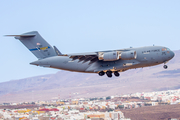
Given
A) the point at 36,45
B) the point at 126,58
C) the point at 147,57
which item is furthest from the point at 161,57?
the point at 36,45

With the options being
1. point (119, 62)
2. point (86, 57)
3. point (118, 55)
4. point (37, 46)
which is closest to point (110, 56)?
point (118, 55)

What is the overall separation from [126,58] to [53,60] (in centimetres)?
714

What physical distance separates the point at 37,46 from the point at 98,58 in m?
6.62

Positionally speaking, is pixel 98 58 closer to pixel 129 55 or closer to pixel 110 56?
pixel 110 56

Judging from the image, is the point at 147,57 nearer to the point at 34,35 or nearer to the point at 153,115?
the point at 34,35

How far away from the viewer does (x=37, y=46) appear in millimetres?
31750

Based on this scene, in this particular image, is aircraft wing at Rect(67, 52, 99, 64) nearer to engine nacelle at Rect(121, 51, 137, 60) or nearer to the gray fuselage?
the gray fuselage

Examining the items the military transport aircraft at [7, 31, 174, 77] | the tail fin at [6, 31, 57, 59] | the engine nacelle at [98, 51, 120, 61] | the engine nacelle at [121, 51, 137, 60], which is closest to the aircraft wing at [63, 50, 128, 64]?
the military transport aircraft at [7, 31, 174, 77]

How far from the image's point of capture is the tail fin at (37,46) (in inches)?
1242

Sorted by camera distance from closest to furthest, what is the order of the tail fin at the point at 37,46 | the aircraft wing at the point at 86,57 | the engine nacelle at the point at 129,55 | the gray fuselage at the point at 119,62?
the engine nacelle at the point at 129,55 < the gray fuselage at the point at 119,62 < the aircraft wing at the point at 86,57 < the tail fin at the point at 37,46

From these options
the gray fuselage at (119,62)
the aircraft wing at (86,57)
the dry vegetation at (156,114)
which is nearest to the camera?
the gray fuselage at (119,62)

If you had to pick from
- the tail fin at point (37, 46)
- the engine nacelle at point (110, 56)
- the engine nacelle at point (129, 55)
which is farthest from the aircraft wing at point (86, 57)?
the tail fin at point (37, 46)

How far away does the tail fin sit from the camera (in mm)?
31547

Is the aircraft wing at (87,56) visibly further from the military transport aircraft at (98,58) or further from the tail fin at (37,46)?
the tail fin at (37,46)
